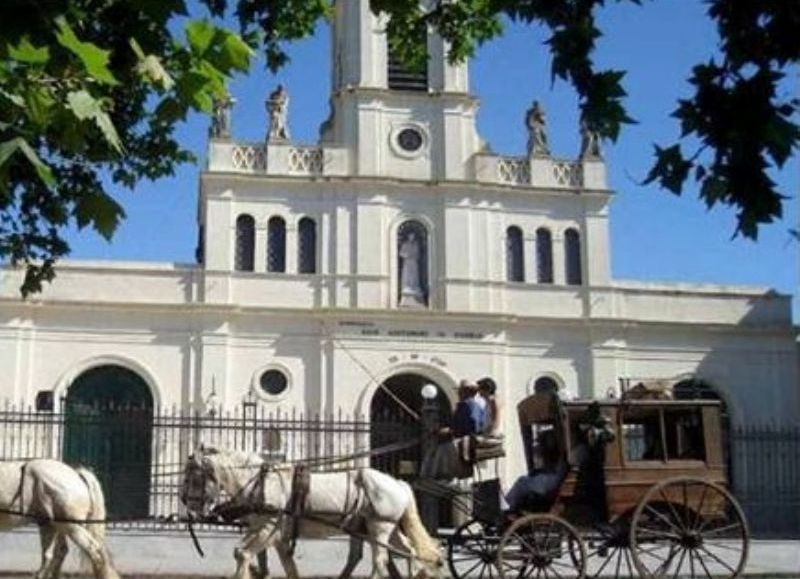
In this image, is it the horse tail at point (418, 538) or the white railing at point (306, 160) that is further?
the white railing at point (306, 160)

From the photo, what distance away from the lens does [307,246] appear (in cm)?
3161


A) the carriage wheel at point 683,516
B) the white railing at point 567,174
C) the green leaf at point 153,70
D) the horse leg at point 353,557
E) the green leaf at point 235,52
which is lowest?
the horse leg at point 353,557

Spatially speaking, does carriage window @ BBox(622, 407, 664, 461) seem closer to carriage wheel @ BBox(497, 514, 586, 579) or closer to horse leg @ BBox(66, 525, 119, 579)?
carriage wheel @ BBox(497, 514, 586, 579)

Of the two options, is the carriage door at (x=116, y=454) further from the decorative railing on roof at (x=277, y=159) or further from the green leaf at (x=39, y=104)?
the green leaf at (x=39, y=104)

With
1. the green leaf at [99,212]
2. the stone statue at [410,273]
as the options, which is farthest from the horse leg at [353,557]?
the stone statue at [410,273]

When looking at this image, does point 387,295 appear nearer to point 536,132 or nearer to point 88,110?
point 536,132

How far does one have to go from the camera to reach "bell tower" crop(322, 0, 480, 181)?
32.4 metres

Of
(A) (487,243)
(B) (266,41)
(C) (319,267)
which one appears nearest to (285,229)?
(C) (319,267)

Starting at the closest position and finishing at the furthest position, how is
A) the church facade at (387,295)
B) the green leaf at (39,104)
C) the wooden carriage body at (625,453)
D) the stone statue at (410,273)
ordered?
the green leaf at (39,104) < the wooden carriage body at (625,453) < the church facade at (387,295) < the stone statue at (410,273)

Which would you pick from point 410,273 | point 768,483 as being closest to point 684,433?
point 768,483

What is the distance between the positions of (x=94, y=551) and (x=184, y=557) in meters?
5.13

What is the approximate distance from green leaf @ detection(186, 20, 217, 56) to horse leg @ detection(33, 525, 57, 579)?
6975 mm

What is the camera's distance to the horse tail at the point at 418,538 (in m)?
10.9

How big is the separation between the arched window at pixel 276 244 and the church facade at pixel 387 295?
52mm
